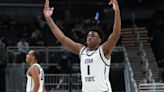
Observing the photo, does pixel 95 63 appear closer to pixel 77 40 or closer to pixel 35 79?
pixel 35 79

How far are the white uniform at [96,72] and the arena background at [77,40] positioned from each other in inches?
293

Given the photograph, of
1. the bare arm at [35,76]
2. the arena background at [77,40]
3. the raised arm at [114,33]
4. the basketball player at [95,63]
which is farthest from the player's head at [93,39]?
the arena background at [77,40]

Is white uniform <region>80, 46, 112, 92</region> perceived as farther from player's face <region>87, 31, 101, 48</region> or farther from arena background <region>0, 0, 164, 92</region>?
arena background <region>0, 0, 164, 92</region>

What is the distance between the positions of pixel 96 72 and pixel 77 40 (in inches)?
586

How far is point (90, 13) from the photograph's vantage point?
2786 cm

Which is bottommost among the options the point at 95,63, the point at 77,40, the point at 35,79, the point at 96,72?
the point at 96,72

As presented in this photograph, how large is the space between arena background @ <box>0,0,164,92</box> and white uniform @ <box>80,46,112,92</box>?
7454 millimetres

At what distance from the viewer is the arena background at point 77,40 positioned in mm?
17828

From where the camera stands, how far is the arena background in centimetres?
1783

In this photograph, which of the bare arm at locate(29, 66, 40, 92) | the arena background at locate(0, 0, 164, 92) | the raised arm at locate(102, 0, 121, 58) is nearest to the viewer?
the raised arm at locate(102, 0, 121, 58)

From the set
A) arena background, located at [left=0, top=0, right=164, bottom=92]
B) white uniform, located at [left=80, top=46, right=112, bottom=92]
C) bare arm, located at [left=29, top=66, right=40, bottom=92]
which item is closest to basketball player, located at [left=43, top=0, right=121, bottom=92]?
white uniform, located at [left=80, top=46, right=112, bottom=92]

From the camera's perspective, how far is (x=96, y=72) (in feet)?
21.2

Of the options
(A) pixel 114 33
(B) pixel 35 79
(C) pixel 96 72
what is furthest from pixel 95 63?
(B) pixel 35 79

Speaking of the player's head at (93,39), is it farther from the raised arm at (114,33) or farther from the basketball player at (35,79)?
the basketball player at (35,79)
